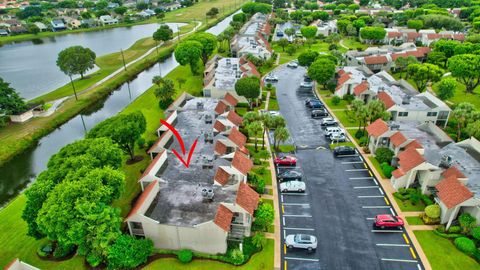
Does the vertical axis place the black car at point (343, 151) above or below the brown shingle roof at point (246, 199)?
below

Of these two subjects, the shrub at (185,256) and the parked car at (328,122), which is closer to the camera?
the shrub at (185,256)

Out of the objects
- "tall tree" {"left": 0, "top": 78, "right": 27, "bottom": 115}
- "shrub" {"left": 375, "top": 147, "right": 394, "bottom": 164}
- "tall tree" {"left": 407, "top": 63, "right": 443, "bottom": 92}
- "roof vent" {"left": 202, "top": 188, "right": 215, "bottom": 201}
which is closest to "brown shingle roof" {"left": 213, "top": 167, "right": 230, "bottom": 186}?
"roof vent" {"left": 202, "top": 188, "right": 215, "bottom": 201}

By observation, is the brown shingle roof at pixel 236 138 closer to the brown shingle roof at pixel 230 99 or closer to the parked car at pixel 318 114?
the brown shingle roof at pixel 230 99

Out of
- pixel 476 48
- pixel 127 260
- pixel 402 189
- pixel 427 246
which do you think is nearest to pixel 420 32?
pixel 476 48

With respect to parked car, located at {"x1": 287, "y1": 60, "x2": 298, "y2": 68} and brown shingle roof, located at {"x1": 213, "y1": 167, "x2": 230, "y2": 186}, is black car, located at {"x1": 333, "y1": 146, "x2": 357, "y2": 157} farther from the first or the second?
parked car, located at {"x1": 287, "y1": 60, "x2": 298, "y2": 68}

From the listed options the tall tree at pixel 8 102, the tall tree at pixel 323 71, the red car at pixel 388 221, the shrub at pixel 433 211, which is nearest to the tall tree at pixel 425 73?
the tall tree at pixel 323 71
